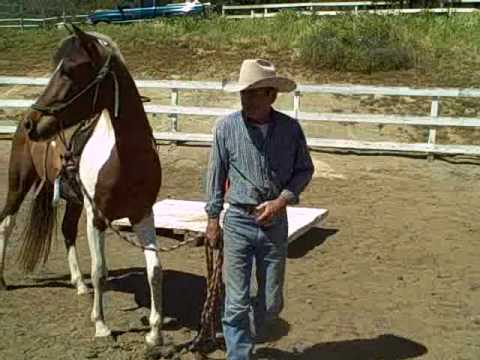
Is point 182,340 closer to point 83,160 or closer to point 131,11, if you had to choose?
point 83,160

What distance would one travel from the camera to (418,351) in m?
4.31

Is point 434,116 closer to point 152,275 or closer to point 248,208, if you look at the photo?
point 152,275

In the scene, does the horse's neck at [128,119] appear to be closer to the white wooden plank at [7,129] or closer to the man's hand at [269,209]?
the man's hand at [269,209]

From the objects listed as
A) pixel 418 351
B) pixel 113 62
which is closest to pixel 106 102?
pixel 113 62

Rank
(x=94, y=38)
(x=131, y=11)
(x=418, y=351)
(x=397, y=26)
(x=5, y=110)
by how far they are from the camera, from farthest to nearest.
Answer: (x=131, y=11), (x=397, y=26), (x=5, y=110), (x=418, y=351), (x=94, y=38)

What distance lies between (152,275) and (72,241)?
5.07 ft

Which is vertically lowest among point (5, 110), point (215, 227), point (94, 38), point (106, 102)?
point (5, 110)

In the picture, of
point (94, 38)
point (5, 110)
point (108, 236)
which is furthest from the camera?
point (5, 110)

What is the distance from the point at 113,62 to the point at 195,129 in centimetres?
927

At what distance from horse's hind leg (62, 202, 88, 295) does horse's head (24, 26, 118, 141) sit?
5.80ft

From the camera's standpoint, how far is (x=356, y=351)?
170 inches

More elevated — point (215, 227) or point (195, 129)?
point (215, 227)

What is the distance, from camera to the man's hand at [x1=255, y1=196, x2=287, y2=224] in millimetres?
3486

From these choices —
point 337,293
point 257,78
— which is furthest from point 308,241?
point 257,78
